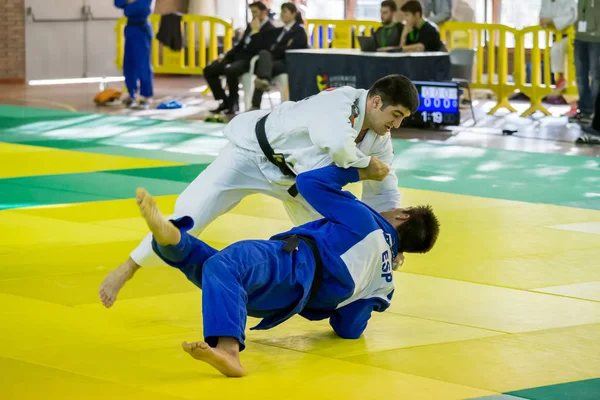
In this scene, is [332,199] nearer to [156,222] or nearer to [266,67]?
[156,222]

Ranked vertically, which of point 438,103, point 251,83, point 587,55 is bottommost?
point 438,103

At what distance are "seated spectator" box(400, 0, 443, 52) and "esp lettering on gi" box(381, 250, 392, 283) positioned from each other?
10.0 meters

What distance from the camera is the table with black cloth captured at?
47.8 ft

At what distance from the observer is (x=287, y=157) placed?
229 inches

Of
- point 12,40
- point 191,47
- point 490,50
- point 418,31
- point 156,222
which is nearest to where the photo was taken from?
point 156,222

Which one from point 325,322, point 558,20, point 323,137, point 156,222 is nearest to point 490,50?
point 558,20

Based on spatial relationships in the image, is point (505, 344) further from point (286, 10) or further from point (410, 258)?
point (286, 10)

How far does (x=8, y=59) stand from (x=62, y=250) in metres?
15.4

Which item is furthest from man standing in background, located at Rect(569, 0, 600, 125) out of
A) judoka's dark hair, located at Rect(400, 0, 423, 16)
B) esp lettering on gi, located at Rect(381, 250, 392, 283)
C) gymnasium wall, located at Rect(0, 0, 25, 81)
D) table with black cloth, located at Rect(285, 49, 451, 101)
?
gymnasium wall, located at Rect(0, 0, 25, 81)

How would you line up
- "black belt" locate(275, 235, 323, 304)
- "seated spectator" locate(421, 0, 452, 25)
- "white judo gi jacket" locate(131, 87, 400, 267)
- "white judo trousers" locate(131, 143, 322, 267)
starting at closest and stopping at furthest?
"black belt" locate(275, 235, 323, 304), "white judo gi jacket" locate(131, 87, 400, 267), "white judo trousers" locate(131, 143, 322, 267), "seated spectator" locate(421, 0, 452, 25)

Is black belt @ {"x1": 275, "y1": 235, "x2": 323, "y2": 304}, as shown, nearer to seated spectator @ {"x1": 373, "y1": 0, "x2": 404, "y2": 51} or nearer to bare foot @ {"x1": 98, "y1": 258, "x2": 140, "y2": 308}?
bare foot @ {"x1": 98, "y1": 258, "x2": 140, "y2": 308}

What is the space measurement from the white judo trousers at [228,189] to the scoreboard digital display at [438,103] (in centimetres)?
829

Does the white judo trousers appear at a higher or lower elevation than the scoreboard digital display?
lower

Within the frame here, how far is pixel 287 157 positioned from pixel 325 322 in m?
0.86
